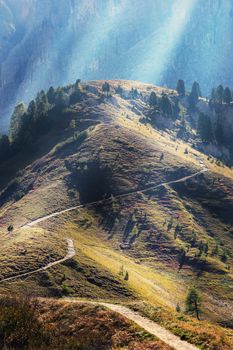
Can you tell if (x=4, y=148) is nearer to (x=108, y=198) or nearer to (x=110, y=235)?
(x=108, y=198)

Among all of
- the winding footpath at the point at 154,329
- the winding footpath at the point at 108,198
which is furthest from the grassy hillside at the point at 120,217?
the winding footpath at the point at 154,329

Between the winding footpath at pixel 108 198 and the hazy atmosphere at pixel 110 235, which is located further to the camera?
the winding footpath at pixel 108 198

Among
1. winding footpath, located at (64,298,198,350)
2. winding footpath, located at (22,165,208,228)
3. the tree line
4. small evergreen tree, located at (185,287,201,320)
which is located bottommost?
small evergreen tree, located at (185,287,201,320)

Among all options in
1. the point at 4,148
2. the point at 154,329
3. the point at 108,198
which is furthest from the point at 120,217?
the point at 4,148

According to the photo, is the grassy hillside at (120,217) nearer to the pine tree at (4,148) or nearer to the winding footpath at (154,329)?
the pine tree at (4,148)

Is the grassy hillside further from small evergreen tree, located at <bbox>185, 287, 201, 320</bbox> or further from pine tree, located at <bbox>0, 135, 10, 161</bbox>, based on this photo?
pine tree, located at <bbox>0, 135, 10, 161</bbox>

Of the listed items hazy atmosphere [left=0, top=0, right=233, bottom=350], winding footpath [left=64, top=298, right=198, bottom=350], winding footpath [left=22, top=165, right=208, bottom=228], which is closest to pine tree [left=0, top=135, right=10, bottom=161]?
hazy atmosphere [left=0, top=0, right=233, bottom=350]

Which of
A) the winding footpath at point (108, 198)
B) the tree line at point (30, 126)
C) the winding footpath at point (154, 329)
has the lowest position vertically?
the winding footpath at point (154, 329)

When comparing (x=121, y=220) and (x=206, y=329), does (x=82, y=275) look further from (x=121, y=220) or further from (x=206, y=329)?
(x=121, y=220)
